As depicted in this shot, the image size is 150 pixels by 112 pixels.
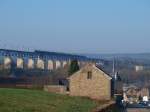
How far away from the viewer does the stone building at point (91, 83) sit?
198ft

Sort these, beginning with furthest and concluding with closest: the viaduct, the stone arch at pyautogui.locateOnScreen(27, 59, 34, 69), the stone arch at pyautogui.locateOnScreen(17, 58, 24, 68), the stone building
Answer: the stone arch at pyautogui.locateOnScreen(27, 59, 34, 69), the stone arch at pyautogui.locateOnScreen(17, 58, 24, 68), the viaduct, the stone building

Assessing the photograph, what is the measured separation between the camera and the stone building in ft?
198

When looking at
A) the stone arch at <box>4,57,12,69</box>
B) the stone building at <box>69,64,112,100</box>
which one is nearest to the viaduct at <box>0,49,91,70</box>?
the stone arch at <box>4,57,12,69</box>

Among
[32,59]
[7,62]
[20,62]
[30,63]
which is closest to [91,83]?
[7,62]

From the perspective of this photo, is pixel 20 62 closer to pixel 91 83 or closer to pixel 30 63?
pixel 30 63

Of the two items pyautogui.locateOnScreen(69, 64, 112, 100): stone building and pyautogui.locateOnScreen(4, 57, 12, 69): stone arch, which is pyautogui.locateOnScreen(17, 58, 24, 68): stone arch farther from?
pyautogui.locateOnScreen(69, 64, 112, 100): stone building

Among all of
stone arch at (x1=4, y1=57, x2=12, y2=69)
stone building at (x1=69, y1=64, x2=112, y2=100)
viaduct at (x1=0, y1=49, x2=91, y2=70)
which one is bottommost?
stone building at (x1=69, y1=64, x2=112, y2=100)

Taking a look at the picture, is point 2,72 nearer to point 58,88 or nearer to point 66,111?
point 58,88

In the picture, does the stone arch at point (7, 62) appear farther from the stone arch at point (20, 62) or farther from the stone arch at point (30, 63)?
the stone arch at point (30, 63)

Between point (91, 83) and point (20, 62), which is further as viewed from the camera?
point (20, 62)

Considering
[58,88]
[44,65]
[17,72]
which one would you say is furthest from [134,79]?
[58,88]

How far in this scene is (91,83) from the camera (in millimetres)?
60969

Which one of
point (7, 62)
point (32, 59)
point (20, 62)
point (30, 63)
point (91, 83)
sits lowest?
point (91, 83)

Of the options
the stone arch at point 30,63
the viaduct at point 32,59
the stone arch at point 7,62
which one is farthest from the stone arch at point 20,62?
the stone arch at point 7,62
